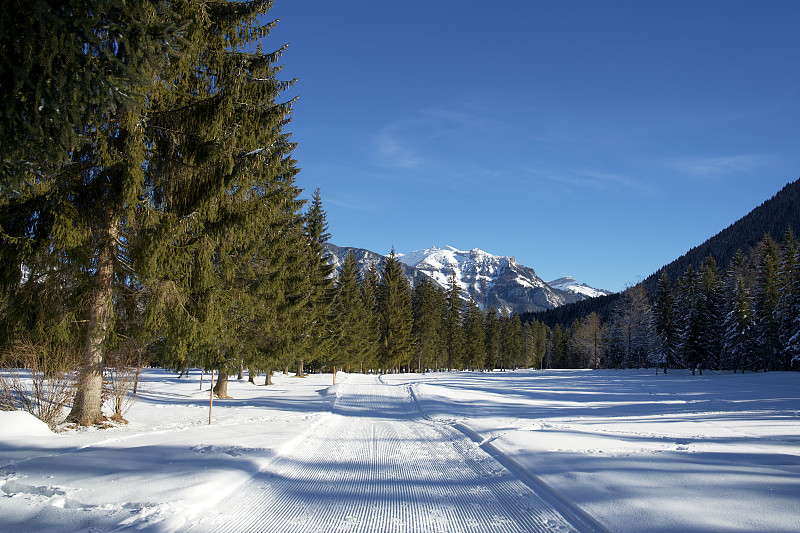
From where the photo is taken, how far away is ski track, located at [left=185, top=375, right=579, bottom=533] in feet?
14.5

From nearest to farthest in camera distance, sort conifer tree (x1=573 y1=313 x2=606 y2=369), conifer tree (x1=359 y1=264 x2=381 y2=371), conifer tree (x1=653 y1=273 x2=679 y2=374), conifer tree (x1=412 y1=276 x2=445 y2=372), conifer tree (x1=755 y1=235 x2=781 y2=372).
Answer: conifer tree (x1=755 y1=235 x2=781 y2=372)
conifer tree (x1=359 y1=264 x2=381 y2=371)
conifer tree (x1=653 y1=273 x2=679 y2=374)
conifer tree (x1=412 y1=276 x2=445 y2=372)
conifer tree (x1=573 y1=313 x2=606 y2=369)

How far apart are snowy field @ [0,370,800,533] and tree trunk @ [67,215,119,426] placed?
67cm

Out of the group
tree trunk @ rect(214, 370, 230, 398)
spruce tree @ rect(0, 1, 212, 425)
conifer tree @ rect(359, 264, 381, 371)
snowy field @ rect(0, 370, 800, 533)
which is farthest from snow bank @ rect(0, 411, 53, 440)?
conifer tree @ rect(359, 264, 381, 371)

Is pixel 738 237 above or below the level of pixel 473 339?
above

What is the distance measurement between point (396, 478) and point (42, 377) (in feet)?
28.3

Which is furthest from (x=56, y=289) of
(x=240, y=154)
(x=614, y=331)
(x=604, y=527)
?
(x=614, y=331)

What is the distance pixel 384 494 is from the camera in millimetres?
5496

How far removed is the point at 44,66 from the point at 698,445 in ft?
38.4

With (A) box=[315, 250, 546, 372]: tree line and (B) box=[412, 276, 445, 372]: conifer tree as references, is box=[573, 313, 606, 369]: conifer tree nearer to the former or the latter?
(A) box=[315, 250, 546, 372]: tree line

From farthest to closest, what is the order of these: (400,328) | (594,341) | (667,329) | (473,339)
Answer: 1. (594,341)
2. (473,339)
3. (400,328)
4. (667,329)

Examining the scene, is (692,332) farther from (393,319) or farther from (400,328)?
(393,319)

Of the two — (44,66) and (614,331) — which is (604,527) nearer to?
(44,66)

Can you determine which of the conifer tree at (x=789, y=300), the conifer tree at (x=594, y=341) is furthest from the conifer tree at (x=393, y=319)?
the conifer tree at (x=594, y=341)

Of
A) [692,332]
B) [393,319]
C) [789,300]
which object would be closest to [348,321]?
[393,319]
